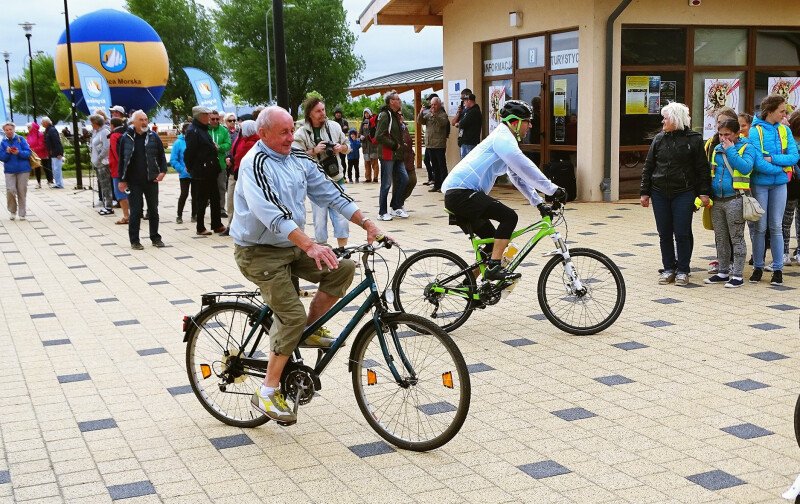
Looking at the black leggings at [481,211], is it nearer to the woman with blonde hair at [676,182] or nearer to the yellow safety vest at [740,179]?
the woman with blonde hair at [676,182]

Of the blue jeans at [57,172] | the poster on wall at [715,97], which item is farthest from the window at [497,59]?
the blue jeans at [57,172]

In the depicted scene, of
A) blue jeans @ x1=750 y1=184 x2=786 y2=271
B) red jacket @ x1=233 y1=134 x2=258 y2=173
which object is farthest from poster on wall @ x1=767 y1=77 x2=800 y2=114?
red jacket @ x1=233 y1=134 x2=258 y2=173

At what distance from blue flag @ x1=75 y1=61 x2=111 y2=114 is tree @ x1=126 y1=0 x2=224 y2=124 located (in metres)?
57.2

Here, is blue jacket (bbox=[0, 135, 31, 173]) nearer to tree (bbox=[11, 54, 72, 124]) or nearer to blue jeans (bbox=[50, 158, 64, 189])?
blue jeans (bbox=[50, 158, 64, 189])

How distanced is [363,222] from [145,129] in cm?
919

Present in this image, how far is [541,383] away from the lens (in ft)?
21.2

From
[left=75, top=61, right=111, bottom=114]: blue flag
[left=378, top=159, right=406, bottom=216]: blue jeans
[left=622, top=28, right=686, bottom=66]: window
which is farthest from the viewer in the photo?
[left=75, top=61, right=111, bottom=114]: blue flag

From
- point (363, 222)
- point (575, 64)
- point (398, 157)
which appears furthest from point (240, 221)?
point (575, 64)

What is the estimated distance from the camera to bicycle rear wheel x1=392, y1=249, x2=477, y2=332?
313 inches

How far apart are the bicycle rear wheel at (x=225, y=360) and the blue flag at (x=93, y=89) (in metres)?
21.2

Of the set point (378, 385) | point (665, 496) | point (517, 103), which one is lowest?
point (665, 496)

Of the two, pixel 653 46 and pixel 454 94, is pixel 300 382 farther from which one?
pixel 454 94

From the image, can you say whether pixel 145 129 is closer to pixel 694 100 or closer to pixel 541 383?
pixel 541 383

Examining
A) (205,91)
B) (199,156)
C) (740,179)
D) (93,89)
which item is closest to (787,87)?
(740,179)
